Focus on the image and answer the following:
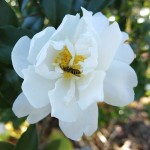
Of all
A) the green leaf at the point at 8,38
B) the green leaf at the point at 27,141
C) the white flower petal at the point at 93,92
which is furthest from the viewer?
the green leaf at the point at 27,141

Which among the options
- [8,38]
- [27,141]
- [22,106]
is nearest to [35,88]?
[22,106]

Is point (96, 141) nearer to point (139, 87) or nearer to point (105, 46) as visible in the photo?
point (139, 87)

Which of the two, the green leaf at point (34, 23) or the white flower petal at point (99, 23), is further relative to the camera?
the green leaf at point (34, 23)

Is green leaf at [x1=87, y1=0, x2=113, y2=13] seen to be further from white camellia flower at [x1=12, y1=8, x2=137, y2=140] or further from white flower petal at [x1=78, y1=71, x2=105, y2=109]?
white flower petal at [x1=78, y1=71, x2=105, y2=109]

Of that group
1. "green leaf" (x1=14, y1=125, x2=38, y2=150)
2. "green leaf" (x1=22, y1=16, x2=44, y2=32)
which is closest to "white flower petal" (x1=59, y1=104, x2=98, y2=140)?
"green leaf" (x1=14, y1=125, x2=38, y2=150)

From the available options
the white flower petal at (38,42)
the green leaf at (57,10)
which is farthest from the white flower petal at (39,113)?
the green leaf at (57,10)

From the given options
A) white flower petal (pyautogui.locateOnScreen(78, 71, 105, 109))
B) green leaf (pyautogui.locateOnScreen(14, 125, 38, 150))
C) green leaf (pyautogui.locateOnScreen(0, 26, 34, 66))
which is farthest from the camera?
green leaf (pyautogui.locateOnScreen(14, 125, 38, 150))

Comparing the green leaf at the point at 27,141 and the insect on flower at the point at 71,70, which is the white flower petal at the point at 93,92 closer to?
the insect on flower at the point at 71,70
